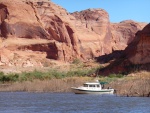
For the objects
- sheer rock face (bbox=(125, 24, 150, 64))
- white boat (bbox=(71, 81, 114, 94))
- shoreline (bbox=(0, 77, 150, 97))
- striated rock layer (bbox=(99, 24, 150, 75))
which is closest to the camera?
shoreline (bbox=(0, 77, 150, 97))

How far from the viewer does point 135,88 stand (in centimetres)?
3388

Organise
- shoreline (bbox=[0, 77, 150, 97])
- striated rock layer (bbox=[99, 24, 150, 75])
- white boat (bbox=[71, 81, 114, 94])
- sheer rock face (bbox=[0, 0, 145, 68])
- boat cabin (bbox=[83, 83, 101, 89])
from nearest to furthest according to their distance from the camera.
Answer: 1. shoreline (bbox=[0, 77, 150, 97])
2. white boat (bbox=[71, 81, 114, 94])
3. boat cabin (bbox=[83, 83, 101, 89])
4. striated rock layer (bbox=[99, 24, 150, 75])
5. sheer rock face (bbox=[0, 0, 145, 68])

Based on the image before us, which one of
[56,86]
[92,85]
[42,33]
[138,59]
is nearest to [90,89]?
[92,85]

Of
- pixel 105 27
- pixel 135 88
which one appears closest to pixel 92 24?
pixel 105 27

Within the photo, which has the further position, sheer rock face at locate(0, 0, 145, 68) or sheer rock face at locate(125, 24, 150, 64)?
sheer rock face at locate(0, 0, 145, 68)

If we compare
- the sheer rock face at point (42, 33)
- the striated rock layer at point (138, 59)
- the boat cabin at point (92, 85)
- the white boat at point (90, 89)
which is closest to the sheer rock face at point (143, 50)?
the striated rock layer at point (138, 59)

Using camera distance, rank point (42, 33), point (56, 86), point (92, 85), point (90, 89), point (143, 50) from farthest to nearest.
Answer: point (42, 33) → point (143, 50) → point (92, 85) → point (90, 89) → point (56, 86)

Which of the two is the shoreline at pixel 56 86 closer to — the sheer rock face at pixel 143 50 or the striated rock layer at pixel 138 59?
the striated rock layer at pixel 138 59

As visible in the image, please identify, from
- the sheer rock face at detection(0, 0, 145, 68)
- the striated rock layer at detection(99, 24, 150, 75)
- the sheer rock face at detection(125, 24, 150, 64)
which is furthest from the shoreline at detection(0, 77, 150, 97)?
the sheer rock face at detection(0, 0, 145, 68)

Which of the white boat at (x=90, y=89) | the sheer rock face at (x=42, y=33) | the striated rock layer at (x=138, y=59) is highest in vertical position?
the sheer rock face at (x=42, y=33)

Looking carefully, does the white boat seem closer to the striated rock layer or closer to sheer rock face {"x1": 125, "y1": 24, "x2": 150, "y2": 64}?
the striated rock layer

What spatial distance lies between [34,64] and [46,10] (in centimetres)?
2458

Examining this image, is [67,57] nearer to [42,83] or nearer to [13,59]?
[13,59]

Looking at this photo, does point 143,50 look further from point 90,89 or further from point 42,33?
point 42,33
